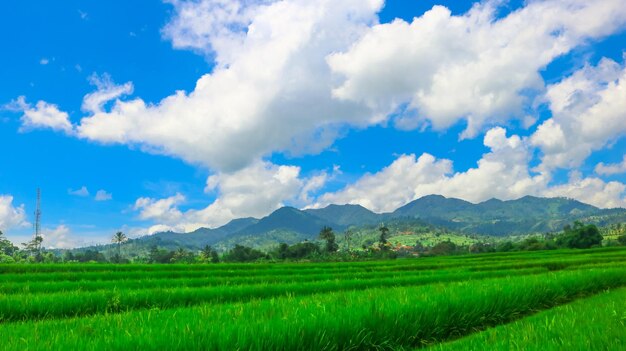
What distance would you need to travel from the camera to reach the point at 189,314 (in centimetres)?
697

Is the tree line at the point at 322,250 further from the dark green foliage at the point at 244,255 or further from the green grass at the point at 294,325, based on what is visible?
the green grass at the point at 294,325

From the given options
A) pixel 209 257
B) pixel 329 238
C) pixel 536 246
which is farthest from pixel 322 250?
pixel 536 246

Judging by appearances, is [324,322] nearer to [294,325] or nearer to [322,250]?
[294,325]

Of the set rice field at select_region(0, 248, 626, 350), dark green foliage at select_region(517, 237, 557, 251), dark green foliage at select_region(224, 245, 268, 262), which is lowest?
dark green foliage at select_region(517, 237, 557, 251)

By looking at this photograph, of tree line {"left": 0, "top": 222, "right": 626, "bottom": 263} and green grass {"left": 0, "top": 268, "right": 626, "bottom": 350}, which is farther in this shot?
tree line {"left": 0, "top": 222, "right": 626, "bottom": 263}

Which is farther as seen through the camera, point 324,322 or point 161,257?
point 161,257

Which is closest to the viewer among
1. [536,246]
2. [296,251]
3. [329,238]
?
[536,246]

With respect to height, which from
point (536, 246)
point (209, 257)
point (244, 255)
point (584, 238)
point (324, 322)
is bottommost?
point (536, 246)

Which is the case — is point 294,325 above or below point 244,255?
above

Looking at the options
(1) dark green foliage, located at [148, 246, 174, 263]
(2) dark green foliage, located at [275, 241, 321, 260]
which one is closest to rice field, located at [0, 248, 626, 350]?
(2) dark green foliage, located at [275, 241, 321, 260]

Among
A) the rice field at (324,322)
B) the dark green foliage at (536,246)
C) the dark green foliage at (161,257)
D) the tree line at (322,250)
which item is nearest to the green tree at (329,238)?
the tree line at (322,250)

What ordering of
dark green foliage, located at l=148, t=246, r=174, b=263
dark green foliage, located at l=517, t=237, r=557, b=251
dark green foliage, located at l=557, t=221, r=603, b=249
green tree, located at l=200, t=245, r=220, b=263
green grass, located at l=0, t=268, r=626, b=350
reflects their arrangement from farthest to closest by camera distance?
dark green foliage, located at l=148, t=246, r=174, b=263, green tree, located at l=200, t=245, r=220, b=263, dark green foliage, located at l=517, t=237, r=557, b=251, dark green foliage, located at l=557, t=221, r=603, b=249, green grass, located at l=0, t=268, r=626, b=350

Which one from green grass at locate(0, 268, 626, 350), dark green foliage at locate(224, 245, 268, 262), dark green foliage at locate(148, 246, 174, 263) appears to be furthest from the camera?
dark green foliage at locate(148, 246, 174, 263)

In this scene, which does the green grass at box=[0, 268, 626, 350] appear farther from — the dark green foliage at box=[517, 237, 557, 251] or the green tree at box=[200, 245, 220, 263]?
the green tree at box=[200, 245, 220, 263]
